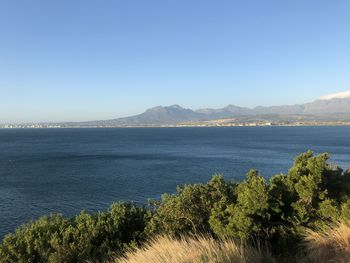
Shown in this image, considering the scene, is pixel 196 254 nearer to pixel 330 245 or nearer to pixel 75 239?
pixel 330 245

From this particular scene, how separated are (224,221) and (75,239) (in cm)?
504

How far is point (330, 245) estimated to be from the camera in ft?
30.5

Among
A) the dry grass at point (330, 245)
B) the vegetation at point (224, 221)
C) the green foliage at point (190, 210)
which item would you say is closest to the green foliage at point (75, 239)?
the vegetation at point (224, 221)

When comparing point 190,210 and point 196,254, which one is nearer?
point 196,254

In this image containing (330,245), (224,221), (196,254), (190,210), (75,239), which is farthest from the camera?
(190,210)

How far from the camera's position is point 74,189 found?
177 feet

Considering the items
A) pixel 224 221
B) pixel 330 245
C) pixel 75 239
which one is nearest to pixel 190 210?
pixel 224 221

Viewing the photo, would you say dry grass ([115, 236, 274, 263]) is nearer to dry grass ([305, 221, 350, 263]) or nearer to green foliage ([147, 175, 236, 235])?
dry grass ([305, 221, 350, 263])

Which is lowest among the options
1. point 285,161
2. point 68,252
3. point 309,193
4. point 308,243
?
point 285,161

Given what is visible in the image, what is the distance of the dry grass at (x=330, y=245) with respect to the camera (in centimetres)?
873

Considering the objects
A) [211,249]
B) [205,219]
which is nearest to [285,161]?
[205,219]

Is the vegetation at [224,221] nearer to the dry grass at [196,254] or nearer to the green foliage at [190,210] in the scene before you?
the green foliage at [190,210]

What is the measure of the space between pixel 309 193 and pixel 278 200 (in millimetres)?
1011

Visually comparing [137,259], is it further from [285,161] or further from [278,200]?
[285,161]
